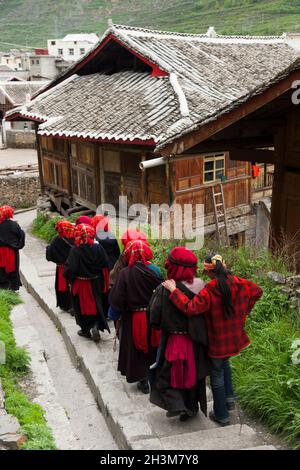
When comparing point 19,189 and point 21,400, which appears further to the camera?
point 19,189

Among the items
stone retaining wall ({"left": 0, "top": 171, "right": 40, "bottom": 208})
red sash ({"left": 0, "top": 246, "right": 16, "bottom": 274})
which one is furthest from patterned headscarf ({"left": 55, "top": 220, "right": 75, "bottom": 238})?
stone retaining wall ({"left": 0, "top": 171, "right": 40, "bottom": 208})

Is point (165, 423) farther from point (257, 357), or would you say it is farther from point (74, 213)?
point (74, 213)

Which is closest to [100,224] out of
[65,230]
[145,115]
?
[65,230]

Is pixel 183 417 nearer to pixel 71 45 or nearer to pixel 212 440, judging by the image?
pixel 212 440

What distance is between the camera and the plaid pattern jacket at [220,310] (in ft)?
13.9

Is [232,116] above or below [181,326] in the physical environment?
above

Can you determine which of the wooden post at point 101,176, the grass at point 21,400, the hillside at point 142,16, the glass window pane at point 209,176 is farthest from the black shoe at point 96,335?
the hillside at point 142,16

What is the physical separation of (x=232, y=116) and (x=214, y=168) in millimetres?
8149

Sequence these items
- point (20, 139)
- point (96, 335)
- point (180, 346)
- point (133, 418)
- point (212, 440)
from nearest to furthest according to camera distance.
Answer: point (212, 440) < point (180, 346) < point (133, 418) < point (96, 335) < point (20, 139)

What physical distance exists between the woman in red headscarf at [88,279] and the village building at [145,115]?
4.19 meters

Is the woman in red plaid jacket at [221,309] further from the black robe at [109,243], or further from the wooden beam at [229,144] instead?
the black robe at [109,243]

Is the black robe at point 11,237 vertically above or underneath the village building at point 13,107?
underneath

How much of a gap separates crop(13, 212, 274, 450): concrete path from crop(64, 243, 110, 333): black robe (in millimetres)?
318

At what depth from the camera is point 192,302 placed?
424cm
